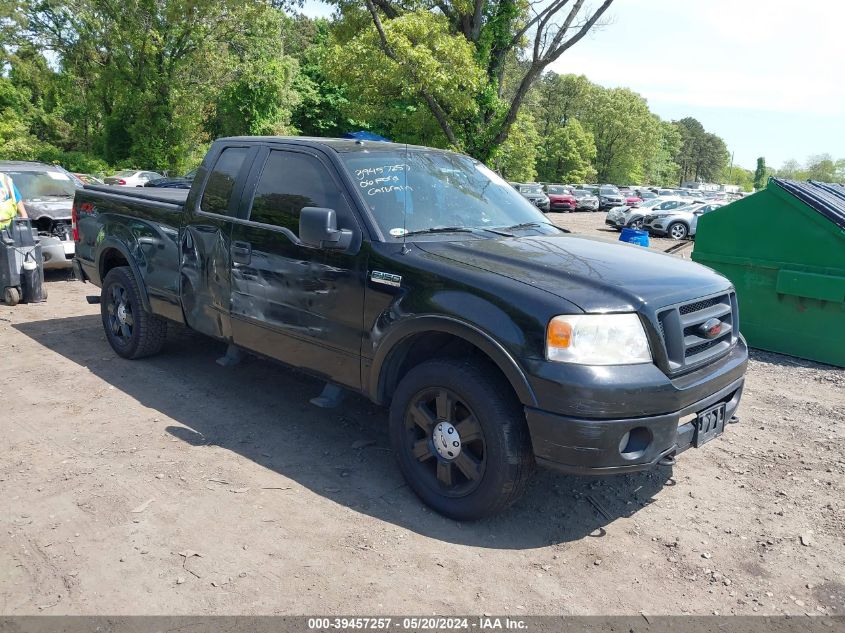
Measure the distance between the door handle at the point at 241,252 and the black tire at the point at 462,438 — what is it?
1.54 m

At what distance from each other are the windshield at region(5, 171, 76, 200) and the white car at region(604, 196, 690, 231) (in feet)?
70.3

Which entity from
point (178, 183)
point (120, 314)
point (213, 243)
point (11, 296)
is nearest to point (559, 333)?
point (213, 243)

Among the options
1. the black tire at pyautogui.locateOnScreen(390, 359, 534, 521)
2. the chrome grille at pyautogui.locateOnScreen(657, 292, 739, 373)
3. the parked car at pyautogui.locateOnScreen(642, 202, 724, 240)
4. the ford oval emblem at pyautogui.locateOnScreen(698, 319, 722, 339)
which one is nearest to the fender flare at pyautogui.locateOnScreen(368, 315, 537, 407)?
the black tire at pyautogui.locateOnScreen(390, 359, 534, 521)

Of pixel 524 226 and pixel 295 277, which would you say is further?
pixel 524 226

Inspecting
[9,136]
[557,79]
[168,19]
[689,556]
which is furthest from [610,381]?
[557,79]

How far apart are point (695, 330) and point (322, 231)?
81.2 inches

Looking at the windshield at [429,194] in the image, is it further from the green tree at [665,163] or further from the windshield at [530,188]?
the green tree at [665,163]

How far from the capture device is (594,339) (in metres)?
3.19

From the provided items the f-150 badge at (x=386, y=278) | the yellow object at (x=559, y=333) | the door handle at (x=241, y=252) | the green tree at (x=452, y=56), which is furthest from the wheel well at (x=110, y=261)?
the green tree at (x=452, y=56)

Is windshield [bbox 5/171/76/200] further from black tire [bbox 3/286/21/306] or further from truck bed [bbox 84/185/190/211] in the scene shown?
truck bed [bbox 84/185/190/211]

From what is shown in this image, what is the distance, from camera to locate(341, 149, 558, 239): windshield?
4109mm

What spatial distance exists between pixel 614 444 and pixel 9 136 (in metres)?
38.9

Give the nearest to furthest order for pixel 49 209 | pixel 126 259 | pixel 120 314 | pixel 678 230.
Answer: pixel 126 259
pixel 120 314
pixel 49 209
pixel 678 230

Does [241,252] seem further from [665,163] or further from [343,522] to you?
[665,163]
